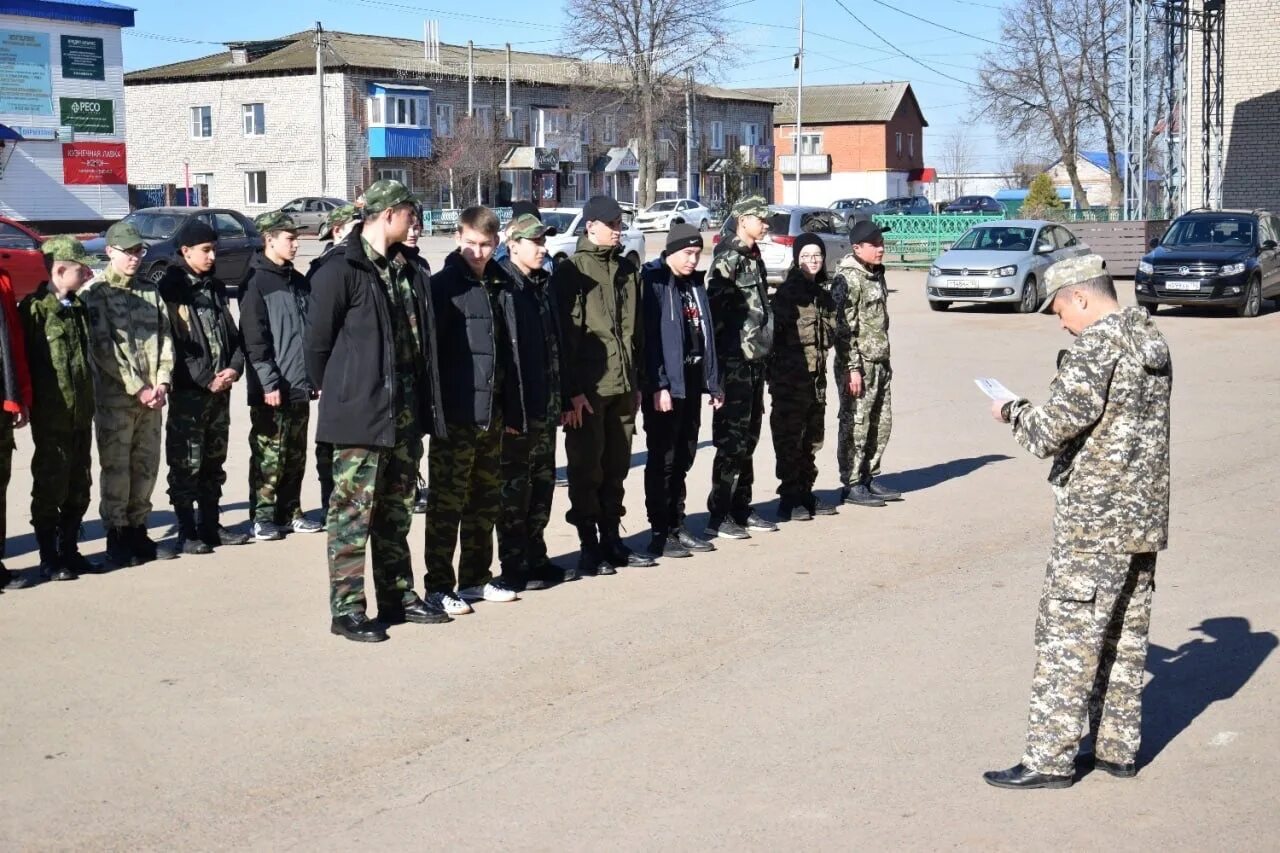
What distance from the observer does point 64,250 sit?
27.2 feet

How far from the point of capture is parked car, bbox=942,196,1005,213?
220 ft

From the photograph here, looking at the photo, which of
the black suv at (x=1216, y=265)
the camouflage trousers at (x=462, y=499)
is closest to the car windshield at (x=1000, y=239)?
the black suv at (x=1216, y=265)

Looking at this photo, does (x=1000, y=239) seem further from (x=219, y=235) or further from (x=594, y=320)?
(x=594, y=320)

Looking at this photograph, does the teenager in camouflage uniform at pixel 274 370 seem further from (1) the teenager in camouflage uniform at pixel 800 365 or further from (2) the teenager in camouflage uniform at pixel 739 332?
(1) the teenager in camouflage uniform at pixel 800 365

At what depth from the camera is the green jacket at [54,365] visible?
817cm

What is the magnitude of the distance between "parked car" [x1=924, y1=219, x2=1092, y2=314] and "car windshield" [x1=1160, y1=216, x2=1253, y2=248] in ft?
6.78

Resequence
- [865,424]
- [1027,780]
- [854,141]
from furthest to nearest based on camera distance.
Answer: [854,141]
[865,424]
[1027,780]

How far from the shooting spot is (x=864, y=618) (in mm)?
7566

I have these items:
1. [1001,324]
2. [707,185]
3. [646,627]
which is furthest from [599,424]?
[707,185]

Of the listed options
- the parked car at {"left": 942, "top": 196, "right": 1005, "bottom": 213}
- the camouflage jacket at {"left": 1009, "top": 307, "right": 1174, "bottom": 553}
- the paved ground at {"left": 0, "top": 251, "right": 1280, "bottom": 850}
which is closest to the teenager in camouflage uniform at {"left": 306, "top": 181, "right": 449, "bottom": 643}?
the paved ground at {"left": 0, "top": 251, "right": 1280, "bottom": 850}

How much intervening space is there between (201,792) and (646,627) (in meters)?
2.67

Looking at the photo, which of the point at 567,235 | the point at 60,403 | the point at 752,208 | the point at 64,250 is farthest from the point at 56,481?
the point at 567,235

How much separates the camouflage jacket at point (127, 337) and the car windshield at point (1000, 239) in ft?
70.6

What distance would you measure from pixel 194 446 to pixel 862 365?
175 inches
